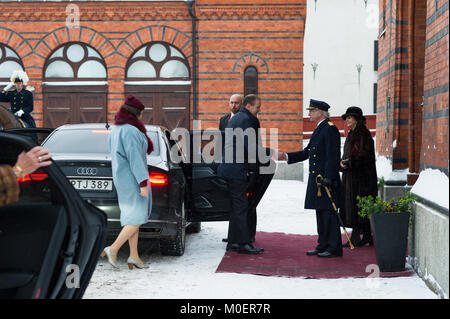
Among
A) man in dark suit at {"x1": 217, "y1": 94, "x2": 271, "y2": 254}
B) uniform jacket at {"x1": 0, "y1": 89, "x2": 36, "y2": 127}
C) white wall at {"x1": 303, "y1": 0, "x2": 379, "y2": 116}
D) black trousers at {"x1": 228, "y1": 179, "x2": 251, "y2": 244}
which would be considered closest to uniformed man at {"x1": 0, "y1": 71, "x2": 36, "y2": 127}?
uniform jacket at {"x1": 0, "y1": 89, "x2": 36, "y2": 127}

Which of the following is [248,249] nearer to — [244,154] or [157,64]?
[244,154]

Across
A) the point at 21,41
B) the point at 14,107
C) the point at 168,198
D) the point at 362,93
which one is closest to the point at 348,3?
the point at 362,93

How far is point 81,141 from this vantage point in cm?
765

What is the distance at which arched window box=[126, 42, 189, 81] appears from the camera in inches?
817

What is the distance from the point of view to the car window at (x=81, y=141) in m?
7.48

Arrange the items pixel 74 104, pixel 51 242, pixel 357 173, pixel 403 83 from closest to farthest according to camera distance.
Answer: pixel 51 242 < pixel 357 173 < pixel 403 83 < pixel 74 104

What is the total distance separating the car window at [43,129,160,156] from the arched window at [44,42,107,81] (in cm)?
1338

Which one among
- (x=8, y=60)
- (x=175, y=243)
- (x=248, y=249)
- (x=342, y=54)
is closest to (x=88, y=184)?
(x=175, y=243)

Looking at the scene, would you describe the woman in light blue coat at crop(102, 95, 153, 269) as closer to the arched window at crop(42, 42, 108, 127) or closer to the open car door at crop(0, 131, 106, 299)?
the open car door at crop(0, 131, 106, 299)

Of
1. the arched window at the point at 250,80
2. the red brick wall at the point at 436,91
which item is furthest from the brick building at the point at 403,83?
the arched window at the point at 250,80

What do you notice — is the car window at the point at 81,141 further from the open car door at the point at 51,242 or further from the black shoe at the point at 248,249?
the open car door at the point at 51,242

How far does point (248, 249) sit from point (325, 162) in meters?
1.49

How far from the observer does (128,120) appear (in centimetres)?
682

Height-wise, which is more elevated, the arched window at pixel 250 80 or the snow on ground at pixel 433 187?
the arched window at pixel 250 80
